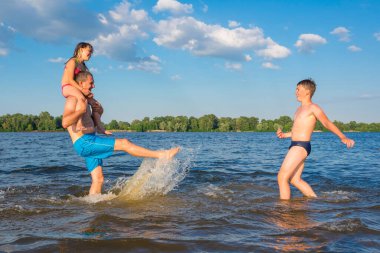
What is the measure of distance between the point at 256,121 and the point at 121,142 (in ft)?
469

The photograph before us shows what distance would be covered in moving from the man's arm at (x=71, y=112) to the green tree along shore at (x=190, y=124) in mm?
133221

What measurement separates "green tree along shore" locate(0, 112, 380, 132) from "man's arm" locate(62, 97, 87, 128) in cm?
13322

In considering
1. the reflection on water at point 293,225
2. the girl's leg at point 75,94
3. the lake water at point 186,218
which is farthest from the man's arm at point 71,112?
the reflection on water at point 293,225

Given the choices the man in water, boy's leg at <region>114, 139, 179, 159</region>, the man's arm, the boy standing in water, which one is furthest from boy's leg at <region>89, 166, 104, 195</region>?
the boy standing in water

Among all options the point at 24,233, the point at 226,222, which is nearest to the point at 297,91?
the point at 226,222

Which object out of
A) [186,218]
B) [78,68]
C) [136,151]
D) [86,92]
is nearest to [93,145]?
[136,151]

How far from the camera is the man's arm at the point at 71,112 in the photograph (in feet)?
20.3

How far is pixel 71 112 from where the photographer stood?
620 centimetres

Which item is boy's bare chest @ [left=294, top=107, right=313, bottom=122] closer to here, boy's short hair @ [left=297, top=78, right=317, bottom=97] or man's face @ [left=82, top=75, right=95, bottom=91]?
boy's short hair @ [left=297, top=78, right=317, bottom=97]

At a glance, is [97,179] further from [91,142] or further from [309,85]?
[309,85]

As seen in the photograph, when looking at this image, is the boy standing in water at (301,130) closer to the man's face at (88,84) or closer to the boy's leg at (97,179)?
the boy's leg at (97,179)

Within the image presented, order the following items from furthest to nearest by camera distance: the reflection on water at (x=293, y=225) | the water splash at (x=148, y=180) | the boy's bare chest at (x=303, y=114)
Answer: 1. the water splash at (x=148, y=180)
2. the boy's bare chest at (x=303, y=114)
3. the reflection on water at (x=293, y=225)

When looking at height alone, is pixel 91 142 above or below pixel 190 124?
below

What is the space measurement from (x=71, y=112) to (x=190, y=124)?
454 ft
